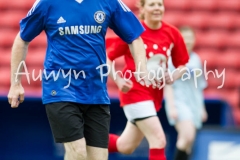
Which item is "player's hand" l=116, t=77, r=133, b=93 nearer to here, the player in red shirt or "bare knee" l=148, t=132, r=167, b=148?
the player in red shirt

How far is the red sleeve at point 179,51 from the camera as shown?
6.69 meters

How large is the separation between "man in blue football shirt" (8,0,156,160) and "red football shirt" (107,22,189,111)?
3.78 ft

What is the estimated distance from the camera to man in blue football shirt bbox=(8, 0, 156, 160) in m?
5.34

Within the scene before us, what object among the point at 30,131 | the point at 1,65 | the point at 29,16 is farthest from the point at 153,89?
the point at 1,65

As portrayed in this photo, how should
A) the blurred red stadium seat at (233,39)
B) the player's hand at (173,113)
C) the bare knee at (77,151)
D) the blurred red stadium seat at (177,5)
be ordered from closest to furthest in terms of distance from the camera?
the bare knee at (77,151) < the player's hand at (173,113) < the blurred red stadium seat at (233,39) < the blurred red stadium seat at (177,5)

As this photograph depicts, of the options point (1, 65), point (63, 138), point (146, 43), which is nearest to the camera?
point (63, 138)

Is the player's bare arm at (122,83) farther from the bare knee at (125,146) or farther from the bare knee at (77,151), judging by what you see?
the bare knee at (77,151)

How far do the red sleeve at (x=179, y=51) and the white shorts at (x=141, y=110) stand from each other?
0.47 meters

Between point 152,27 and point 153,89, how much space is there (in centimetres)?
58

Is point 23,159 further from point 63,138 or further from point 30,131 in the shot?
point 63,138

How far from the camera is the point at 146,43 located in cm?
662

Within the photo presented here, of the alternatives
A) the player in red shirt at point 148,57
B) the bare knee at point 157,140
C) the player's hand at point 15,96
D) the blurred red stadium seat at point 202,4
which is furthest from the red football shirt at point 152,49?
the blurred red stadium seat at point 202,4

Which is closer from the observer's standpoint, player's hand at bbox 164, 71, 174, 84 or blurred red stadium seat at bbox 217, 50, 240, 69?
player's hand at bbox 164, 71, 174, 84

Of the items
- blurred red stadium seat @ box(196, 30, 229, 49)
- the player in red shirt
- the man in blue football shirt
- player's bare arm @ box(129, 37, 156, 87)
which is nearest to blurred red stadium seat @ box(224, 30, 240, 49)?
blurred red stadium seat @ box(196, 30, 229, 49)
